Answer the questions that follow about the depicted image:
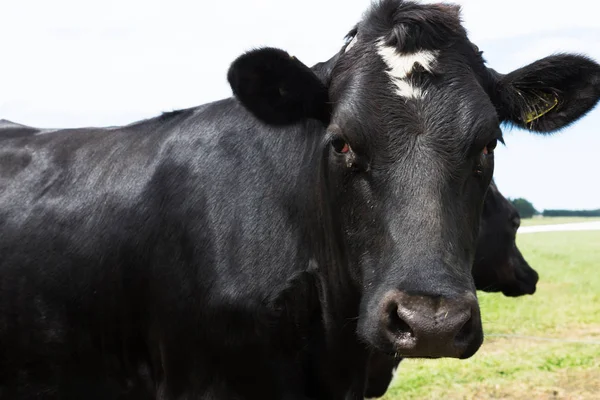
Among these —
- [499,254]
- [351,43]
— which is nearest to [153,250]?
[351,43]

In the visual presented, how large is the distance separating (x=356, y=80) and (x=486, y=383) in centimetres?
641

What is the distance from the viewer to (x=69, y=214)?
5.34 meters

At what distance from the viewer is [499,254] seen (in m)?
10.9

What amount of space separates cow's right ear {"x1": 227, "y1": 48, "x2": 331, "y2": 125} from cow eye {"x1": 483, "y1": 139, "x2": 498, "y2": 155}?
0.89 meters

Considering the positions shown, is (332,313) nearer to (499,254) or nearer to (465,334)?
(465,334)

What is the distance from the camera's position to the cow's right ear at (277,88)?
14.9 ft

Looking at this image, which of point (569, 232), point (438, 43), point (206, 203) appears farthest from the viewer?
point (569, 232)

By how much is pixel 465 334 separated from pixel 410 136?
0.97m

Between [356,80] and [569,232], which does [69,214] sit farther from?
[569,232]

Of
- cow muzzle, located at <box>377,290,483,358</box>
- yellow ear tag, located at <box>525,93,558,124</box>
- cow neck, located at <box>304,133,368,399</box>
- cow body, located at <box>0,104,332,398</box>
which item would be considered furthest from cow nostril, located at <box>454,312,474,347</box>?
yellow ear tag, located at <box>525,93,558,124</box>

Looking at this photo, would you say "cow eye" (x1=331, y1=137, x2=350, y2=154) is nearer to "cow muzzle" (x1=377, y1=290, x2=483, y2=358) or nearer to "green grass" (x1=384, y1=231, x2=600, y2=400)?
"cow muzzle" (x1=377, y1=290, x2=483, y2=358)

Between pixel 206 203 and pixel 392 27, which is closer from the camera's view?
pixel 392 27

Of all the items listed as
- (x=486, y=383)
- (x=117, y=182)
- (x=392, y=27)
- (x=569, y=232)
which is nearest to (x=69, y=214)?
(x=117, y=182)

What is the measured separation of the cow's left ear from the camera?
471 centimetres
